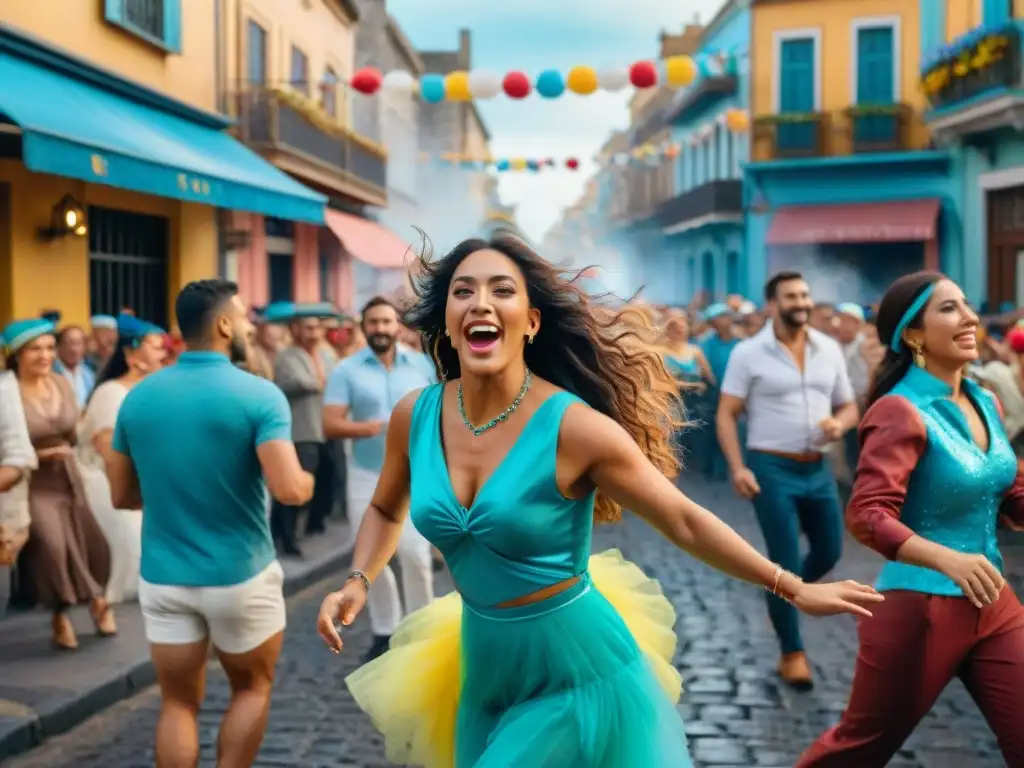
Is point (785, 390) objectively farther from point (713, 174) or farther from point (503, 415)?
point (713, 174)

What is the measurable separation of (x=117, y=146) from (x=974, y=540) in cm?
880

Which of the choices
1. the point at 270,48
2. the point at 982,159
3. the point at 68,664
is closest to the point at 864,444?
the point at 68,664

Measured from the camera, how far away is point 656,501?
309 centimetres

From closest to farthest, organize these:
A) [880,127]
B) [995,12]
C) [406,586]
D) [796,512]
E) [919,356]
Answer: [919,356] < [796,512] < [406,586] < [995,12] < [880,127]

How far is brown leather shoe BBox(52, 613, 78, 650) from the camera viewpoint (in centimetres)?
711

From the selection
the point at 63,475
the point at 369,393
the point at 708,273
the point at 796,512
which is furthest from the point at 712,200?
the point at 63,475

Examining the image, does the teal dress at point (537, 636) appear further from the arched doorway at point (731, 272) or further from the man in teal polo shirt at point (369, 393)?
the arched doorway at point (731, 272)

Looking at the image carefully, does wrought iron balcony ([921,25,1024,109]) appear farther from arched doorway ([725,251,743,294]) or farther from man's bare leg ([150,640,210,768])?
man's bare leg ([150,640,210,768])

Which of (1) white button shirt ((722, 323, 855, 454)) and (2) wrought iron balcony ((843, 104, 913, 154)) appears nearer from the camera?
(1) white button shirt ((722, 323, 855, 454))

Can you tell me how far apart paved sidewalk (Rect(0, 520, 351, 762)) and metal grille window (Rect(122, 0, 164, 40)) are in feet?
27.0

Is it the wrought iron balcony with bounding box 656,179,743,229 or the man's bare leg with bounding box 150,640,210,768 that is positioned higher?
the wrought iron balcony with bounding box 656,179,743,229

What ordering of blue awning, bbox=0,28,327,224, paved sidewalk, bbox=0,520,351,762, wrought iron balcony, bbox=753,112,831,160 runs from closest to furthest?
paved sidewalk, bbox=0,520,351,762 → blue awning, bbox=0,28,327,224 → wrought iron balcony, bbox=753,112,831,160

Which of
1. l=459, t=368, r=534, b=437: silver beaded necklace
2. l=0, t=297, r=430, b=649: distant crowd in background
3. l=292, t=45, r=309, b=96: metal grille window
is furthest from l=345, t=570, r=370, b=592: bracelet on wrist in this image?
l=292, t=45, r=309, b=96: metal grille window

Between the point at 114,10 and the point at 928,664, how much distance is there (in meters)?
12.0
